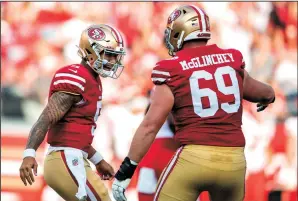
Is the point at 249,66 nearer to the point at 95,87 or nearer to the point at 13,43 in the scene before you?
the point at 13,43

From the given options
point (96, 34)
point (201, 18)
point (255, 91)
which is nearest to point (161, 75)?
point (201, 18)

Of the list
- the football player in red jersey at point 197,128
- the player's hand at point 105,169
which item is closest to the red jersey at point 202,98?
the football player in red jersey at point 197,128

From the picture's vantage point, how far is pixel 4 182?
316 inches

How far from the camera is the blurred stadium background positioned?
786cm

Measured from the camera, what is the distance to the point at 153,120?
397cm

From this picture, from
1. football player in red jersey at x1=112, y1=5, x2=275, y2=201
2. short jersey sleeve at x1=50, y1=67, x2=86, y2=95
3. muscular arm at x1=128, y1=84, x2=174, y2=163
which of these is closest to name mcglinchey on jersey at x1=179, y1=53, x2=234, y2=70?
football player in red jersey at x1=112, y1=5, x2=275, y2=201

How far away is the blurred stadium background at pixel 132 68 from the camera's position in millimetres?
7863

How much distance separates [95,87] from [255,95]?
91 centimetres

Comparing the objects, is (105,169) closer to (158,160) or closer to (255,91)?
(255,91)

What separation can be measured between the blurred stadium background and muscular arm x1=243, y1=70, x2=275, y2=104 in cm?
334

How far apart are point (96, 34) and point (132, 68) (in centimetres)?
306

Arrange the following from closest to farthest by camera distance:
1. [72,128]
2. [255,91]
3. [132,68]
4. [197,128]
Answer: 1. [197,128]
2. [255,91]
3. [72,128]
4. [132,68]

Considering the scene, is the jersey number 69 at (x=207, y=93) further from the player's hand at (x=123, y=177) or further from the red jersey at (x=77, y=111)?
the red jersey at (x=77, y=111)

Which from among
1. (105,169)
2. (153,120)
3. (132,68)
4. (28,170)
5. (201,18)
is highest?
(201,18)
